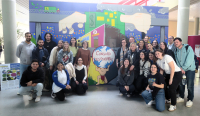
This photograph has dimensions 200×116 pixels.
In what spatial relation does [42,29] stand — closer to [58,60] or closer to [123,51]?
[58,60]

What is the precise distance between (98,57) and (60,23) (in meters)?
1.67

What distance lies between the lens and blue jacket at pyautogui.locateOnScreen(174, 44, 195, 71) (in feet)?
10.0

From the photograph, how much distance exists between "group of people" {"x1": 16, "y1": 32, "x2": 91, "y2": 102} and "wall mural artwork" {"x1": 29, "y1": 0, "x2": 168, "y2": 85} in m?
0.36

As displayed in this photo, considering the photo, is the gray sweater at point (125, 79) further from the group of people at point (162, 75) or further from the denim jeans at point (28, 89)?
the denim jeans at point (28, 89)

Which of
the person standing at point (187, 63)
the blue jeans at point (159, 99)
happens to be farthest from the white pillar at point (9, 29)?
the person standing at point (187, 63)

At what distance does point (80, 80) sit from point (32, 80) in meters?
1.27

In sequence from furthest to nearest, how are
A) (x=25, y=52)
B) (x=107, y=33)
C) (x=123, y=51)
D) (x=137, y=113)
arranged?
(x=107, y=33), (x=123, y=51), (x=25, y=52), (x=137, y=113)

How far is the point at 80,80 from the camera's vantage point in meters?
4.04

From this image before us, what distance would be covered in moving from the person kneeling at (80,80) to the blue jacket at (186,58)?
8.02ft

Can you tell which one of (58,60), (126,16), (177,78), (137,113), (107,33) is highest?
(126,16)

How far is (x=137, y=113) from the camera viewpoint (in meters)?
2.77

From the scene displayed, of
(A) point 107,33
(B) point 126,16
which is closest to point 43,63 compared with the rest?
(A) point 107,33

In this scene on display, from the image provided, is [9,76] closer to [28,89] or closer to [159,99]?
[28,89]

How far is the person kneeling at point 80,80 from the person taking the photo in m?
3.84
